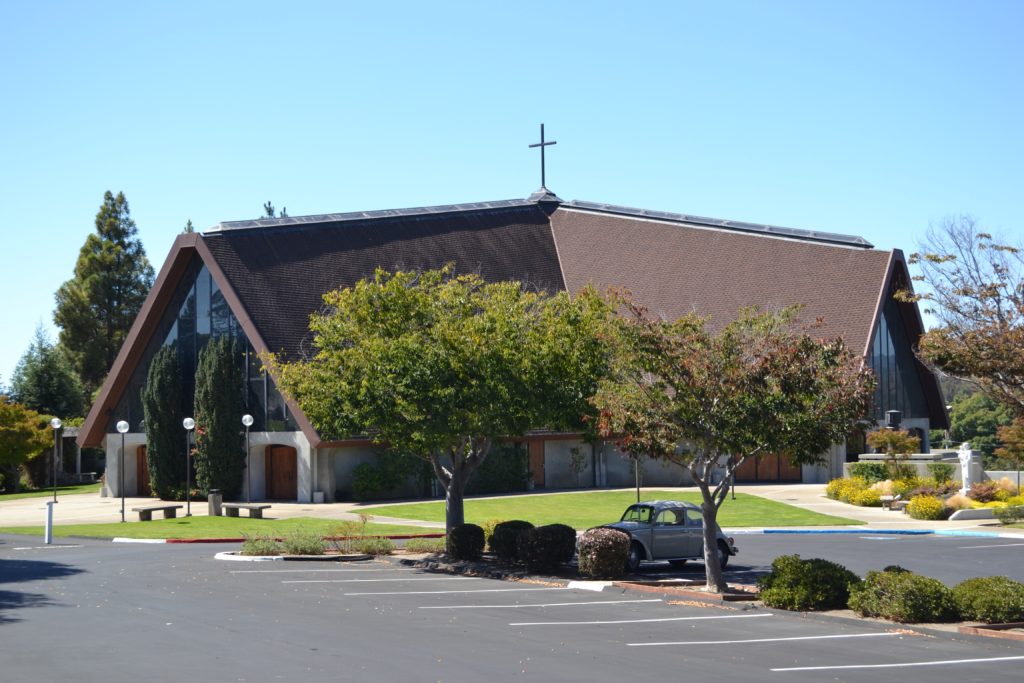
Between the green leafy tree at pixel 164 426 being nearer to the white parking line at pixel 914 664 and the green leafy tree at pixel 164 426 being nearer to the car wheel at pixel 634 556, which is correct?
the car wheel at pixel 634 556

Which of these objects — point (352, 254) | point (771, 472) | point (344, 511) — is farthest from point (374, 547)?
point (771, 472)

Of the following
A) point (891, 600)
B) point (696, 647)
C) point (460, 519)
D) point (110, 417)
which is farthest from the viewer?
point (110, 417)

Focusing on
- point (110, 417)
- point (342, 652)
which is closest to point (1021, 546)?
point (342, 652)

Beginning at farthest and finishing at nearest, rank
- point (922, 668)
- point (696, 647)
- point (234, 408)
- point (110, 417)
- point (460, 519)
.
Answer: point (110, 417), point (234, 408), point (460, 519), point (696, 647), point (922, 668)

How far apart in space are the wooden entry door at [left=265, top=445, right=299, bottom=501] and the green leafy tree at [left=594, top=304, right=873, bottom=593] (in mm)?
28973

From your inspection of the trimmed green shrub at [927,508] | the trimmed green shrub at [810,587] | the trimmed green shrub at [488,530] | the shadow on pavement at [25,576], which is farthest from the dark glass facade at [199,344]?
the trimmed green shrub at [810,587]

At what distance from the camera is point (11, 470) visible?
6022 cm

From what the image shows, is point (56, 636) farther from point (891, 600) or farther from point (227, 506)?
point (227, 506)

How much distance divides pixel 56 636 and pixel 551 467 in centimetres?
3626

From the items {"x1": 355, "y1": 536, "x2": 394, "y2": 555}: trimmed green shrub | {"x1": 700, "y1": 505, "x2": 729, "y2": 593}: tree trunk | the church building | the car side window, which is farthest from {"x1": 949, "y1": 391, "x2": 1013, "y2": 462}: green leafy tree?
{"x1": 700, "y1": 505, "x2": 729, "y2": 593}: tree trunk

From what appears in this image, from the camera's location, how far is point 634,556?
971 inches

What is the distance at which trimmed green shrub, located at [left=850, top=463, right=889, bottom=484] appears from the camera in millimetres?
45812

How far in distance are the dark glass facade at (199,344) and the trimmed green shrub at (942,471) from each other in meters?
25.9

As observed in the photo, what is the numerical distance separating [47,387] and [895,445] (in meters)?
50.5
